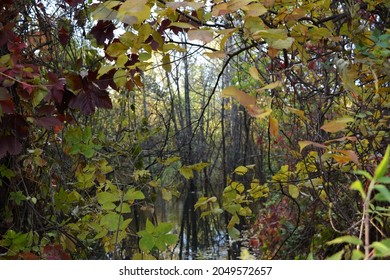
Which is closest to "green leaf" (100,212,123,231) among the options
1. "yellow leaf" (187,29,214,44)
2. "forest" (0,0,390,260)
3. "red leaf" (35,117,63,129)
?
"forest" (0,0,390,260)

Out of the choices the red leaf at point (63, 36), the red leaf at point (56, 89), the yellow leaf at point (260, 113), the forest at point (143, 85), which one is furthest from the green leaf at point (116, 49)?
the red leaf at point (63, 36)

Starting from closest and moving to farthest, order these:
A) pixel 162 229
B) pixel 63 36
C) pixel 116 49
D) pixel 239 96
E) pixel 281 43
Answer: pixel 239 96, pixel 281 43, pixel 116 49, pixel 162 229, pixel 63 36

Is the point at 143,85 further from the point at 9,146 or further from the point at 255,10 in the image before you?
the point at 255,10

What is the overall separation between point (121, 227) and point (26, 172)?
1.41ft

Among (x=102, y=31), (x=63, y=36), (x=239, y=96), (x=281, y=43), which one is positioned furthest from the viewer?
(x=63, y=36)

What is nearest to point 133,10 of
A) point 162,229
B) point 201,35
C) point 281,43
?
point 201,35

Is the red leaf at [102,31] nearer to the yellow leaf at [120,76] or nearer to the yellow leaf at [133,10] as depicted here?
the yellow leaf at [120,76]

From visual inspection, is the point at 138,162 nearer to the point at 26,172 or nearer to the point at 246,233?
the point at 26,172

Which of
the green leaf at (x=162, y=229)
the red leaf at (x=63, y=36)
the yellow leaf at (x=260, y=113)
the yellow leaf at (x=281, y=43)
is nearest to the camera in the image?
the yellow leaf at (x=260, y=113)

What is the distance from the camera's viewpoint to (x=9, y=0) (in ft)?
4.12

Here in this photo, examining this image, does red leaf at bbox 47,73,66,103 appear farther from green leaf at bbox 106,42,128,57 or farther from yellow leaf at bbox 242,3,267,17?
yellow leaf at bbox 242,3,267,17

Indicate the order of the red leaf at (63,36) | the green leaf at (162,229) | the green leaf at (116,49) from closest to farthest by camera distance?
the green leaf at (116,49), the green leaf at (162,229), the red leaf at (63,36)

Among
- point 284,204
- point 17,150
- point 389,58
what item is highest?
point 389,58
